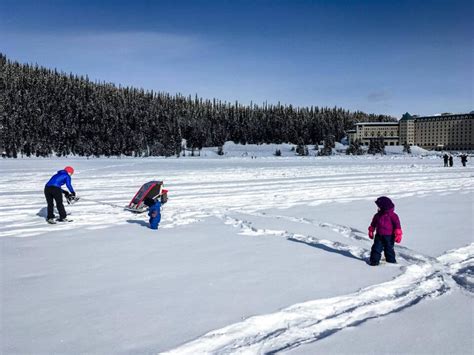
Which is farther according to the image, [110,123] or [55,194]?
[110,123]

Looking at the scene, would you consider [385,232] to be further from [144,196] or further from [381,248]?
[144,196]

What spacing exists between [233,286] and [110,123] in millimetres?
97618

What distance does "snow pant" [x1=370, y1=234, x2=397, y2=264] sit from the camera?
255 inches

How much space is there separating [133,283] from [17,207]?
30.2 ft

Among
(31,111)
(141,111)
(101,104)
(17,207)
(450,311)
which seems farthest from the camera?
(141,111)

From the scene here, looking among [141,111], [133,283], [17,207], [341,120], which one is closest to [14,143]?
[141,111]

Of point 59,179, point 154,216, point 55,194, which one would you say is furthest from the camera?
point 59,179

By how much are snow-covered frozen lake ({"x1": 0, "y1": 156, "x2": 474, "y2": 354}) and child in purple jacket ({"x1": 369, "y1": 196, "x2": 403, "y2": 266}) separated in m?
0.22

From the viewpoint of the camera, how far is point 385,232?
6.53 metres

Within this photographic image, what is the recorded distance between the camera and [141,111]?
11162 cm

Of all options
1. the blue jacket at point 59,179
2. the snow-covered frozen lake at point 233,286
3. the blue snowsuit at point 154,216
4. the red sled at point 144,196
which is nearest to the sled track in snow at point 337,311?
the snow-covered frozen lake at point 233,286

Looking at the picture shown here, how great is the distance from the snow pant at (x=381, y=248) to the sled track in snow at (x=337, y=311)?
0.97 ft

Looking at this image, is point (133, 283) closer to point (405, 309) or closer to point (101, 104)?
point (405, 309)

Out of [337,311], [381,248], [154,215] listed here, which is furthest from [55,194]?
[337,311]
